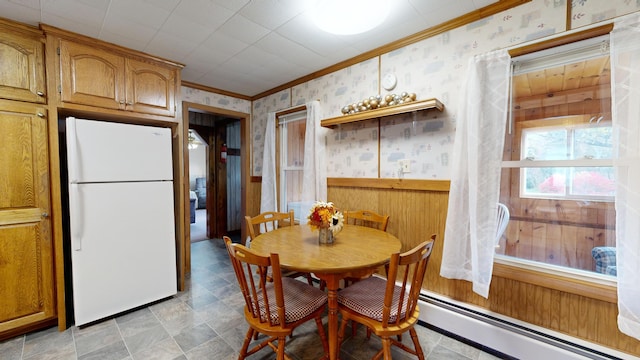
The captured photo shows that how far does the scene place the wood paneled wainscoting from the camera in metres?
1.45

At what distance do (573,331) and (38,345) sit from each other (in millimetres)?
3502

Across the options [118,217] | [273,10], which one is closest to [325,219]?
[273,10]

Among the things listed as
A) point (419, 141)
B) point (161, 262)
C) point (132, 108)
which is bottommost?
point (161, 262)

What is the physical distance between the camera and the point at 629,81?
1279 mm

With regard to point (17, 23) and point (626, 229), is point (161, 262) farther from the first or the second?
point (626, 229)

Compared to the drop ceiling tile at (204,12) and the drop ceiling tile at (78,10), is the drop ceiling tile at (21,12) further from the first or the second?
the drop ceiling tile at (204,12)

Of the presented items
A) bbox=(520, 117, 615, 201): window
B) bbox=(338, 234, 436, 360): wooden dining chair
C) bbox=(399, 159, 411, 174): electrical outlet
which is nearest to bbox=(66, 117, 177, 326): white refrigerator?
bbox=(338, 234, 436, 360): wooden dining chair

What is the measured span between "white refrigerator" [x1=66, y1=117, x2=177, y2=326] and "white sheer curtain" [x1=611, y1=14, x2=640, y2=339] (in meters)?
3.10

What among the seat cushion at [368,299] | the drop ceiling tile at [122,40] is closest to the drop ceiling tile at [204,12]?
the drop ceiling tile at [122,40]

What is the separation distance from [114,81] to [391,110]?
232 cm

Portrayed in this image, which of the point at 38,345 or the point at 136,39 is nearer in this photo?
the point at 38,345

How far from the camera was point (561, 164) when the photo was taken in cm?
161

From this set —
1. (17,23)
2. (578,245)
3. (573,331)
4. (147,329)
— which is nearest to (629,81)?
(578,245)

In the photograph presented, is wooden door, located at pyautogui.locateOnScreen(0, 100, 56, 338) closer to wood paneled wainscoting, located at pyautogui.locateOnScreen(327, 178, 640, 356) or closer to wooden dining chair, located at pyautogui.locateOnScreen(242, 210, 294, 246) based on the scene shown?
wooden dining chair, located at pyautogui.locateOnScreen(242, 210, 294, 246)
